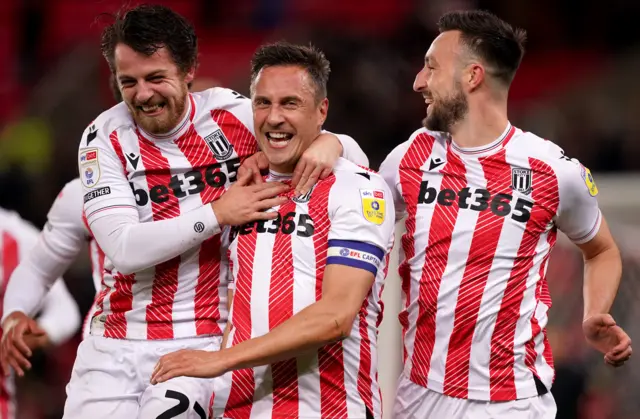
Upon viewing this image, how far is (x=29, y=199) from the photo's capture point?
8.03 meters

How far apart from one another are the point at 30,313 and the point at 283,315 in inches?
58.9

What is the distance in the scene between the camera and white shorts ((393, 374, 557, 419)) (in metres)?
3.67

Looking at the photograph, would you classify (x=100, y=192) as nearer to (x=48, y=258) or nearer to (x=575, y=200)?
(x=48, y=258)

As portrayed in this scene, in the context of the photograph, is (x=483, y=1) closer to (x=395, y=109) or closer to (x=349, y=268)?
(x=395, y=109)

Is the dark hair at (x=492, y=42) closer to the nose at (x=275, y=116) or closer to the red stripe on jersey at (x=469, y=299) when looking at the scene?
the red stripe on jersey at (x=469, y=299)

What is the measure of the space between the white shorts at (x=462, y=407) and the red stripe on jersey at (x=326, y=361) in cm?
50

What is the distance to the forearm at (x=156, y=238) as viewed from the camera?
347cm

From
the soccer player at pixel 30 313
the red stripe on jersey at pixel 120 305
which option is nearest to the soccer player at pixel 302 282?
the red stripe on jersey at pixel 120 305

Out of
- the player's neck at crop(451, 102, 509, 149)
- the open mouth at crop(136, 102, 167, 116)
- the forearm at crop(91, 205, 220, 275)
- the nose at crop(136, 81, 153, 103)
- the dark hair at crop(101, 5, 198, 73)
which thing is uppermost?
the dark hair at crop(101, 5, 198, 73)

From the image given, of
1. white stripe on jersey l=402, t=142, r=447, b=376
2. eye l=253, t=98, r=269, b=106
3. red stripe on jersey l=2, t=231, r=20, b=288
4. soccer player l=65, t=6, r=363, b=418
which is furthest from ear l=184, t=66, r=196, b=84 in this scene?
red stripe on jersey l=2, t=231, r=20, b=288

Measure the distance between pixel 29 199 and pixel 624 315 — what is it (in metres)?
4.57

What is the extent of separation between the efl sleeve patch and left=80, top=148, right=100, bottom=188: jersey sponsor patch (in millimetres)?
907

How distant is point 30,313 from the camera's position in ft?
14.4

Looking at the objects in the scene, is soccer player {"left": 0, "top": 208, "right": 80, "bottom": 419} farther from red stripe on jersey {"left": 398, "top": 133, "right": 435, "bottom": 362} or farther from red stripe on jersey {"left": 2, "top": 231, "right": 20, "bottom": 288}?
red stripe on jersey {"left": 398, "top": 133, "right": 435, "bottom": 362}
